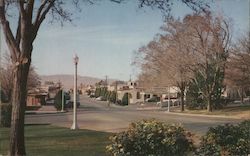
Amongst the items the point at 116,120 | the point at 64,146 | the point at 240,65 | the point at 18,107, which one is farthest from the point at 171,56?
the point at 18,107

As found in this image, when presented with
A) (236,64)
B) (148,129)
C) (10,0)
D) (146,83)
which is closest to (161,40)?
(236,64)

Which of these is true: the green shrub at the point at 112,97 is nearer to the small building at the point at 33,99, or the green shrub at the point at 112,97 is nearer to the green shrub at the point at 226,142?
the small building at the point at 33,99

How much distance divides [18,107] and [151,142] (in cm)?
358

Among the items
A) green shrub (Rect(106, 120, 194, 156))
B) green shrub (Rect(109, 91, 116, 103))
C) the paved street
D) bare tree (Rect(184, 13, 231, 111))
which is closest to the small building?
green shrub (Rect(109, 91, 116, 103))

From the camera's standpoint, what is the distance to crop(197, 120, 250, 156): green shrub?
8539 mm

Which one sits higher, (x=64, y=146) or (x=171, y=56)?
(x=171, y=56)

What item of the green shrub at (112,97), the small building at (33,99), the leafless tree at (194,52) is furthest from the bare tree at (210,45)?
the green shrub at (112,97)

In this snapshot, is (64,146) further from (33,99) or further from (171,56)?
(33,99)

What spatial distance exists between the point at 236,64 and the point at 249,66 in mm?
1746

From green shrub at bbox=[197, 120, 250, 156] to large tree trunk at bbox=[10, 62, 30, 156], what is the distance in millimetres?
4157

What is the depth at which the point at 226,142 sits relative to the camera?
879 cm

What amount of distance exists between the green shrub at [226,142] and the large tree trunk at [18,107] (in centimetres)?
416

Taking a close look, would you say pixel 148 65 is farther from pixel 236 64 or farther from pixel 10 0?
pixel 10 0

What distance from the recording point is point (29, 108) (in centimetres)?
5297
